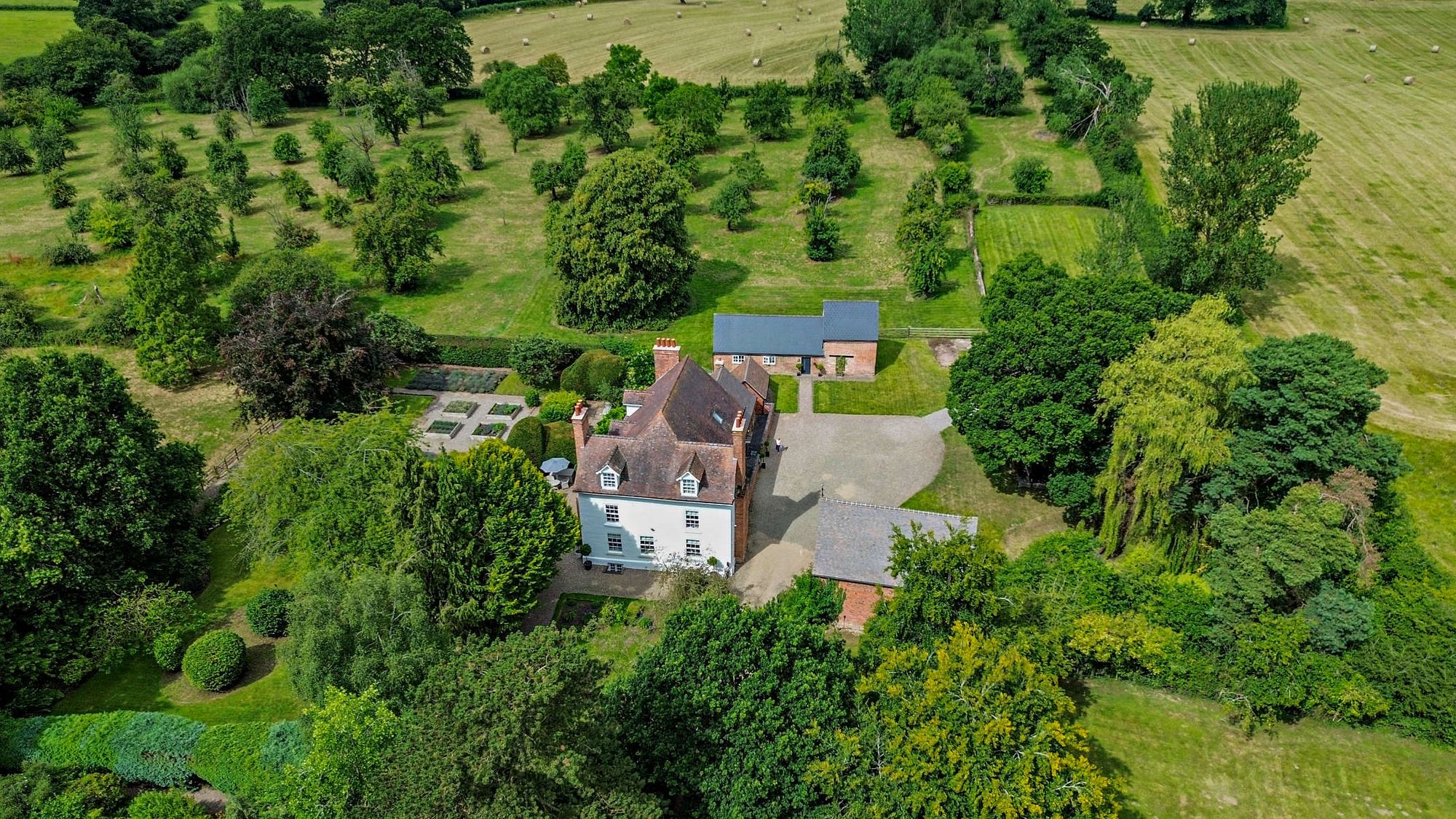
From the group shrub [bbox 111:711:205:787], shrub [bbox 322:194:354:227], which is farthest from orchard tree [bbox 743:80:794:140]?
shrub [bbox 111:711:205:787]

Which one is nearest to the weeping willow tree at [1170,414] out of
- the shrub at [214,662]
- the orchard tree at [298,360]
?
the shrub at [214,662]

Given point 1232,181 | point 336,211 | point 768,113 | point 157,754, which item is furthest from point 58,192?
point 1232,181

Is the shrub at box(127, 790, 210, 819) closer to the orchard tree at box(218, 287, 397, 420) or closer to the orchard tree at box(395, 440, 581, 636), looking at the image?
the orchard tree at box(395, 440, 581, 636)

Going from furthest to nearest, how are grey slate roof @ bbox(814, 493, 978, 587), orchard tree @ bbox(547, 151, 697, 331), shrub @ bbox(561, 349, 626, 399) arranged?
orchard tree @ bbox(547, 151, 697, 331), shrub @ bbox(561, 349, 626, 399), grey slate roof @ bbox(814, 493, 978, 587)

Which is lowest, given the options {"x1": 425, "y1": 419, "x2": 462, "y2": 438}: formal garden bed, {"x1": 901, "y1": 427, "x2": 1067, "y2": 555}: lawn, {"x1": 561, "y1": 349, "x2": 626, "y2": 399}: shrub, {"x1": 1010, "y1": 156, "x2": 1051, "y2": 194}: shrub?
{"x1": 901, "y1": 427, "x2": 1067, "y2": 555}: lawn

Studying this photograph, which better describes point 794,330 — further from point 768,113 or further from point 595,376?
point 768,113

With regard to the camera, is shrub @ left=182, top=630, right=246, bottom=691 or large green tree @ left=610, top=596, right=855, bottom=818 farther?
shrub @ left=182, top=630, right=246, bottom=691

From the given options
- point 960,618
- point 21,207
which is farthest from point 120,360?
point 960,618

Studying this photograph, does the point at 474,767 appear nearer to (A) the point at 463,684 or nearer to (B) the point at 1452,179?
(A) the point at 463,684
